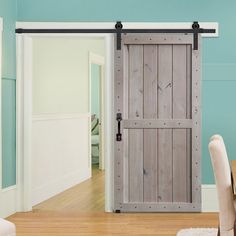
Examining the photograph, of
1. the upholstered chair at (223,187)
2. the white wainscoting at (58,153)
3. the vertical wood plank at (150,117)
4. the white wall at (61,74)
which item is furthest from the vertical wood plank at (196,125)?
the upholstered chair at (223,187)

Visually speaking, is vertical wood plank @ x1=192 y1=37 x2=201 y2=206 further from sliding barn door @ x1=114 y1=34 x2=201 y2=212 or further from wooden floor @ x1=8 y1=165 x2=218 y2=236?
wooden floor @ x1=8 y1=165 x2=218 y2=236

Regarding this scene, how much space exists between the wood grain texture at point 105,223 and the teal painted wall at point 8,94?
0.51 metres

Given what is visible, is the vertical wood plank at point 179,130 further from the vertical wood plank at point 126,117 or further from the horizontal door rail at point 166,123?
the vertical wood plank at point 126,117

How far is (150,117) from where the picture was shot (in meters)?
6.25

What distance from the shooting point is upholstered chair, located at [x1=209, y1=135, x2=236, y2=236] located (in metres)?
3.33

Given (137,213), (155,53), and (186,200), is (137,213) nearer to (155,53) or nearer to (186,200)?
(186,200)

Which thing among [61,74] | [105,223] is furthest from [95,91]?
[105,223]

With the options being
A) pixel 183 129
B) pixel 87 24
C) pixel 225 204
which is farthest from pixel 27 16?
pixel 225 204

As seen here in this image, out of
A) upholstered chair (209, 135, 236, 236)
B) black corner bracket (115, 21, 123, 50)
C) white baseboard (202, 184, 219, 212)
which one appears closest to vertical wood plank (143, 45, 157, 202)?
black corner bracket (115, 21, 123, 50)

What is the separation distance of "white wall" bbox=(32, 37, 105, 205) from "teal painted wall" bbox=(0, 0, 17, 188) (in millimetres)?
523

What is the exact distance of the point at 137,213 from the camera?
6.21m

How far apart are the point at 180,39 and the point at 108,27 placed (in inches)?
31.0

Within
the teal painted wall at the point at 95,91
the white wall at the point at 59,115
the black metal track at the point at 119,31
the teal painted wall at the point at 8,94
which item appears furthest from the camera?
the teal painted wall at the point at 95,91

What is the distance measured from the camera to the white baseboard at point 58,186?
6879 mm
